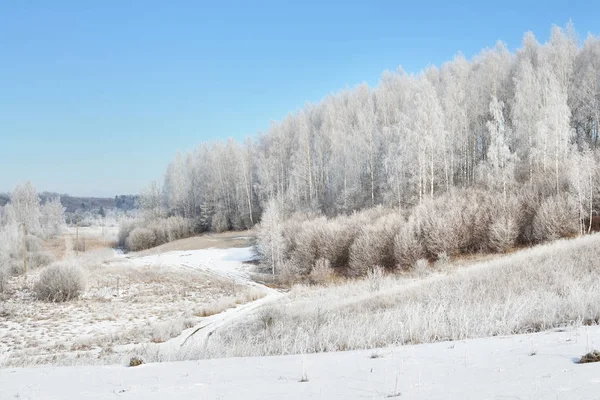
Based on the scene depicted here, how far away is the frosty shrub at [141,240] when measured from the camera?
236 ft

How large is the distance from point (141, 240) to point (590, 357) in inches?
2943

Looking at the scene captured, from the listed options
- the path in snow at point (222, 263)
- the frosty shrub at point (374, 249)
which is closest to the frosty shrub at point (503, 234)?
the frosty shrub at point (374, 249)

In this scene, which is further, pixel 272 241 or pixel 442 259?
pixel 272 241

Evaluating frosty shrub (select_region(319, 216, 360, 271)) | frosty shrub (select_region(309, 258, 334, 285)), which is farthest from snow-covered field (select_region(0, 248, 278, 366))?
frosty shrub (select_region(319, 216, 360, 271))

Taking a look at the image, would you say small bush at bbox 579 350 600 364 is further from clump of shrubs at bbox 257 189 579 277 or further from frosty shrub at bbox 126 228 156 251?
frosty shrub at bbox 126 228 156 251

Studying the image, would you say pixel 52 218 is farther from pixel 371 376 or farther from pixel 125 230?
pixel 371 376

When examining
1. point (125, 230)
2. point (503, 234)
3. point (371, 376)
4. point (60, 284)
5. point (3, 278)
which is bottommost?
point (60, 284)

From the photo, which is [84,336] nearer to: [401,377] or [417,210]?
[401,377]

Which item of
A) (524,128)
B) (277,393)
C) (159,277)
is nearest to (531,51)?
(524,128)

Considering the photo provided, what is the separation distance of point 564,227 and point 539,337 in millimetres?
29838

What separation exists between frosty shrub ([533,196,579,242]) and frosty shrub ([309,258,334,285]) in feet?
52.4

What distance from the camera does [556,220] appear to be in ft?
101

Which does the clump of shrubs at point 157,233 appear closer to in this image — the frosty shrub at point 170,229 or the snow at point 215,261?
the frosty shrub at point 170,229

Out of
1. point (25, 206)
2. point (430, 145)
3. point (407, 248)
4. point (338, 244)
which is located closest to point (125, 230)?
point (25, 206)
